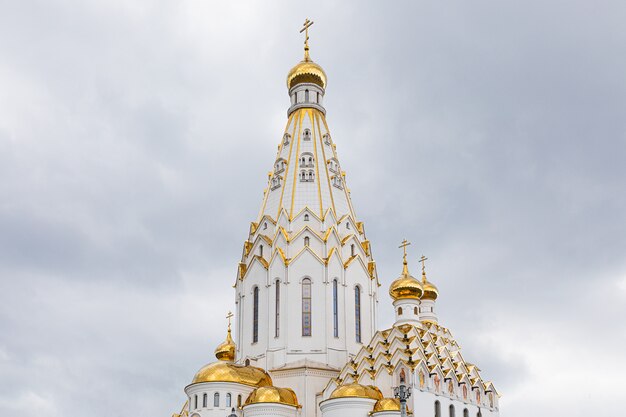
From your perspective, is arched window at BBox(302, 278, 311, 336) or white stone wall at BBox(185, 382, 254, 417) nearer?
white stone wall at BBox(185, 382, 254, 417)

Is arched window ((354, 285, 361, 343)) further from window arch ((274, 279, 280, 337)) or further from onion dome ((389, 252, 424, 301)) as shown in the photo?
window arch ((274, 279, 280, 337))

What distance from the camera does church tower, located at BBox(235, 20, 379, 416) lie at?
3397cm

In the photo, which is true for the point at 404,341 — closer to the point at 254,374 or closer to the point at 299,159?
the point at 254,374

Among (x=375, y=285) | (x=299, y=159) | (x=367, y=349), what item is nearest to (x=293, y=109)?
(x=299, y=159)

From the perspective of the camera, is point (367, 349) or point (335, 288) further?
point (335, 288)

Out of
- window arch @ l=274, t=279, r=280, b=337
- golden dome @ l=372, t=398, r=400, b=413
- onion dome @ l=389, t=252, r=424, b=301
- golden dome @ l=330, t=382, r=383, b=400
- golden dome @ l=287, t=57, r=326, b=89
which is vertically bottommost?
golden dome @ l=372, t=398, r=400, b=413

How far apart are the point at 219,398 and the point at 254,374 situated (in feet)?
6.57

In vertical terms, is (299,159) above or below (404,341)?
above

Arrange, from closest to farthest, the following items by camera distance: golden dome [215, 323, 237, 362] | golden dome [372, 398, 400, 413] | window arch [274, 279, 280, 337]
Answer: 1. golden dome [372, 398, 400, 413]
2. window arch [274, 279, 280, 337]
3. golden dome [215, 323, 237, 362]

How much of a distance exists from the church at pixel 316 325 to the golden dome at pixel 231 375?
2.2 inches

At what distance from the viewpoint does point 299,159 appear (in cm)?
3803

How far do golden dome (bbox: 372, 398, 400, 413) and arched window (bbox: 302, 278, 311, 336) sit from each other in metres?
6.03

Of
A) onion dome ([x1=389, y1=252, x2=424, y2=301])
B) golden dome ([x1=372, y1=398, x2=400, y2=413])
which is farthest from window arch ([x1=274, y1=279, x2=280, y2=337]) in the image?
golden dome ([x1=372, y1=398, x2=400, y2=413])

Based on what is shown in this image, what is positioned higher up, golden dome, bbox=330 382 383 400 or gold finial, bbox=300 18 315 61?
gold finial, bbox=300 18 315 61
